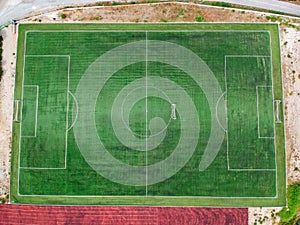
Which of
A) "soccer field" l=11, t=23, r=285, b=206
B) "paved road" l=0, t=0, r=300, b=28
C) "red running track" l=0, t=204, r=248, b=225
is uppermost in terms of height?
"paved road" l=0, t=0, r=300, b=28

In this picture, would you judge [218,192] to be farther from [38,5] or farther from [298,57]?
[38,5]

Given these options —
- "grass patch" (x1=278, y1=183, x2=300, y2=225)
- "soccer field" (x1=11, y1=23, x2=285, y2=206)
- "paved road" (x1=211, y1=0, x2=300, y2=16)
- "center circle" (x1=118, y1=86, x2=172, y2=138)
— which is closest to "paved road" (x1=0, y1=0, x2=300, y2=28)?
"paved road" (x1=211, y1=0, x2=300, y2=16)

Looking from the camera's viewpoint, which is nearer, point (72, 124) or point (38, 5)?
point (72, 124)

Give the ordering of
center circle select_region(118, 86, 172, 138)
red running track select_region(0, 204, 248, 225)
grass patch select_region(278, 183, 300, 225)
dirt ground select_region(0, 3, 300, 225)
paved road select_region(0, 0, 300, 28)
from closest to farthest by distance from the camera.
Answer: grass patch select_region(278, 183, 300, 225) → red running track select_region(0, 204, 248, 225) → center circle select_region(118, 86, 172, 138) → dirt ground select_region(0, 3, 300, 225) → paved road select_region(0, 0, 300, 28)

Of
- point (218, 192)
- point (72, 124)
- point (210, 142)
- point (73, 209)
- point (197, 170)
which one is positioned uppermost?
point (72, 124)

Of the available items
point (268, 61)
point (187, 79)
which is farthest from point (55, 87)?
point (268, 61)

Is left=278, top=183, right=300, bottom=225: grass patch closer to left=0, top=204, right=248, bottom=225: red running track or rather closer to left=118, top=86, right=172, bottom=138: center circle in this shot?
left=0, top=204, right=248, bottom=225: red running track
